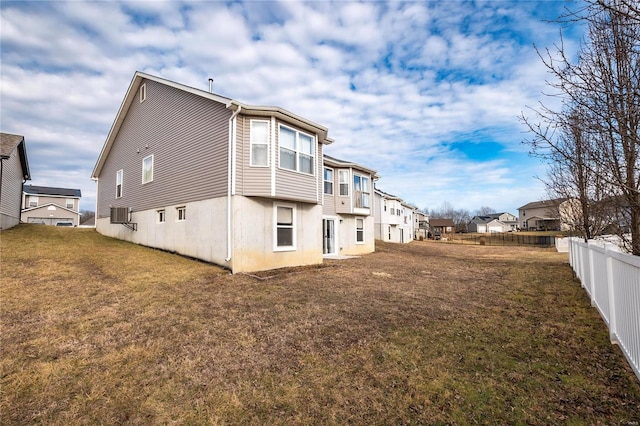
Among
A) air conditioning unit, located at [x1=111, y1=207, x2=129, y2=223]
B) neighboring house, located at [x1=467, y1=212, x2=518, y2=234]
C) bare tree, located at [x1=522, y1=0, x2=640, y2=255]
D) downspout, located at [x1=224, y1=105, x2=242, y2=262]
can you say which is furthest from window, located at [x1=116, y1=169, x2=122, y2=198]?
neighboring house, located at [x1=467, y1=212, x2=518, y2=234]

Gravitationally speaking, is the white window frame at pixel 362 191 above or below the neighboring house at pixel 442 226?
above

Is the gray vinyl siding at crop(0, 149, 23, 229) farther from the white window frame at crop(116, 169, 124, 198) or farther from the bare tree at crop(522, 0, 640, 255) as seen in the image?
the bare tree at crop(522, 0, 640, 255)

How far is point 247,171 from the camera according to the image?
1048cm

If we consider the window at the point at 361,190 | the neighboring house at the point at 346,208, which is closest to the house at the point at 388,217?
the window at the point at 361,190

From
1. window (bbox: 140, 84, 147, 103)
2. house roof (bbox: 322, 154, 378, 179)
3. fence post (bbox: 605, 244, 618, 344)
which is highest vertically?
window (bbox: 140, 84, 147, 103)

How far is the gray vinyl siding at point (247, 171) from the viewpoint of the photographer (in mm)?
10383

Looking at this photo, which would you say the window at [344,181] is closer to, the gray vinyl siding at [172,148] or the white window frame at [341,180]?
the white window frame at [341,180]

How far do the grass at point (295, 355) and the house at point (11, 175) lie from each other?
8.04 metres

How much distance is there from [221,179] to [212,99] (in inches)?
122

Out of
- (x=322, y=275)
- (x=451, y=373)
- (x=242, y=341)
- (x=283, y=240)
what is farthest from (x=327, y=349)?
(x=283, y=240)

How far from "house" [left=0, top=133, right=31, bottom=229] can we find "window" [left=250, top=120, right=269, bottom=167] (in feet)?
39.6

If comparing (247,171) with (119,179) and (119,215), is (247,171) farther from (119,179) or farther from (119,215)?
(119,179)

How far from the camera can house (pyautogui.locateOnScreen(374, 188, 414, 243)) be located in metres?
34.1

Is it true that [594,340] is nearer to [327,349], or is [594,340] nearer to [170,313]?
[327,349]
